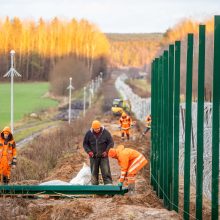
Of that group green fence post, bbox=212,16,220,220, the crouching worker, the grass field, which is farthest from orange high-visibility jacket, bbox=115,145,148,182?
the grass field

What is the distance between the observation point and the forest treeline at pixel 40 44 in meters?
30.9

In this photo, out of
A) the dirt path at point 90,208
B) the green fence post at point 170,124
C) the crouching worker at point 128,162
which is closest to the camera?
the dirt path at point 90,208

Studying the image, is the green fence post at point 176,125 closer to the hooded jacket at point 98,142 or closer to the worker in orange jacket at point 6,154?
the hooded jacket at point 98,142

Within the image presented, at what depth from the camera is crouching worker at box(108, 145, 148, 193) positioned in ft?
38.7

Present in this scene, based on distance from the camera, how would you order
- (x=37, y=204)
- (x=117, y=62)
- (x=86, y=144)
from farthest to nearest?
(x=117, y=62) < (x=86, y=144) < (x=37, y=204)

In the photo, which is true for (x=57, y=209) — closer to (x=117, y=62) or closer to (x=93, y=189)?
(x=93, y=189)

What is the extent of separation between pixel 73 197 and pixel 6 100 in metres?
42.6

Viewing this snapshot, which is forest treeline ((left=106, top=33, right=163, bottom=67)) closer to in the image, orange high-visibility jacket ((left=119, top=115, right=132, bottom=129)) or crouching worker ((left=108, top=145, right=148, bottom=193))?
orange high-visibility jacket ((left=119, top=115, right=132, bottom=129))

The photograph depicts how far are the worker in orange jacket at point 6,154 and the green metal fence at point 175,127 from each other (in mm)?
3049

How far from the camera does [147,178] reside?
52.7ft

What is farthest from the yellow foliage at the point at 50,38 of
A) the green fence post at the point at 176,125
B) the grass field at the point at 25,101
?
the green fence post at the point at 176,125

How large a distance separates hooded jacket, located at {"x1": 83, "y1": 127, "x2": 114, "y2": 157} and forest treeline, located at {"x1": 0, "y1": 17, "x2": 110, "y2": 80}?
46.0 ft

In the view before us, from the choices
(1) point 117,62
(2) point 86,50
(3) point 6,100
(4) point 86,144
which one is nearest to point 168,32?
(2) point 86,50

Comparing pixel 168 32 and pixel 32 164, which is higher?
pixel 168 32
